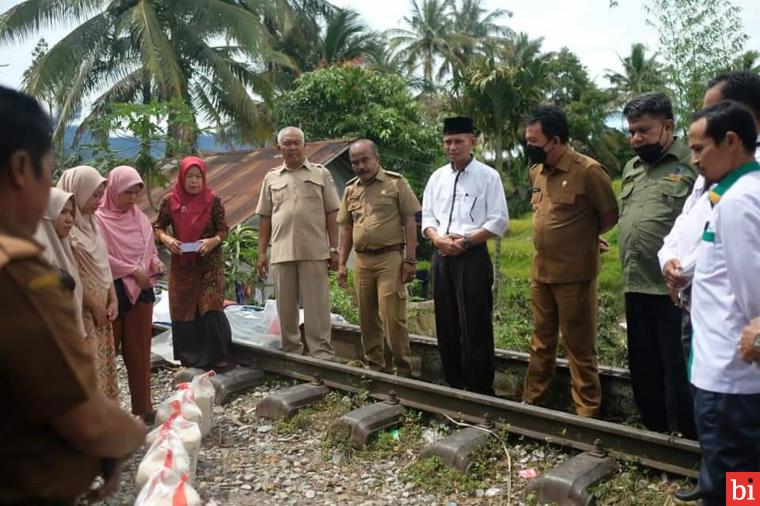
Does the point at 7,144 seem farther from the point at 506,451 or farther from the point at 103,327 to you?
the point at 506,451

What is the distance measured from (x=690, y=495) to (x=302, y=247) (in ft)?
12.5

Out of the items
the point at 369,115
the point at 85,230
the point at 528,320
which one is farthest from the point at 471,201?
the point at 369,115

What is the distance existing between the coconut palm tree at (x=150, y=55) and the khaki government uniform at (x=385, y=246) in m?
13.3

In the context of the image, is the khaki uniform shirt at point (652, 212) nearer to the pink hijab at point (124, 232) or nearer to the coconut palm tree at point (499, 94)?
the pink hijab at point (124, 232)

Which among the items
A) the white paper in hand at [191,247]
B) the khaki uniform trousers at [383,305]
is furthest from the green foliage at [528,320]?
the white paper in hand at [191,247]

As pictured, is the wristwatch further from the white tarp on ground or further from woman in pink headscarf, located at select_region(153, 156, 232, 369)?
the white tarp on ground

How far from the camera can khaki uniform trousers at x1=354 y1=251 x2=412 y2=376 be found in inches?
224

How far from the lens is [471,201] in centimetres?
526

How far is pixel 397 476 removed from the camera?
13.4ft

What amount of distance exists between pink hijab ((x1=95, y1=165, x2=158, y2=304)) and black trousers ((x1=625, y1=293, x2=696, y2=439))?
3170 millimetres

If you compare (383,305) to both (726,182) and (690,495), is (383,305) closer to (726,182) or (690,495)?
(690,495)

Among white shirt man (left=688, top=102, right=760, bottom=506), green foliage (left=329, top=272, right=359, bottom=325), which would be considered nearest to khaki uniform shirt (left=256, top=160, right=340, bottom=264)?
green foliage (left=329, top=272, right=359, bottom=325)

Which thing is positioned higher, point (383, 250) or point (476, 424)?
point (383, 250)

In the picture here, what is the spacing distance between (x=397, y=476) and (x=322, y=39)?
25421mm
